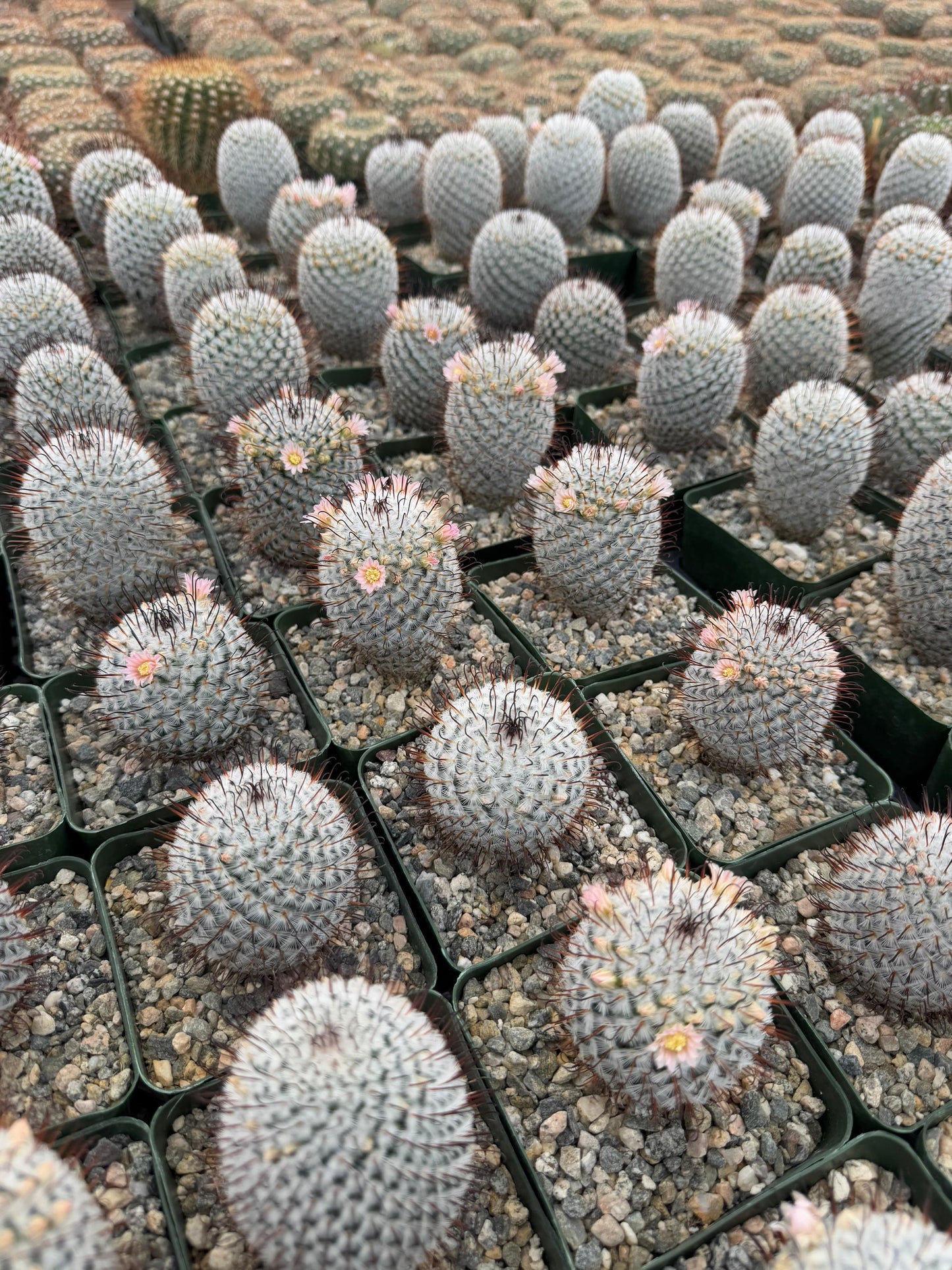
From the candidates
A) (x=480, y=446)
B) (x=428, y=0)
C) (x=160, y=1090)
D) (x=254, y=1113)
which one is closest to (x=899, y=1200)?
(x=254, y=1113)

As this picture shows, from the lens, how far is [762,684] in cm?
210

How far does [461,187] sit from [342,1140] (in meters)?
4.20

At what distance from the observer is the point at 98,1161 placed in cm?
159

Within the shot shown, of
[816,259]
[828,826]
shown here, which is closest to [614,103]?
[816,259]

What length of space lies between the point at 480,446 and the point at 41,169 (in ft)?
11.4

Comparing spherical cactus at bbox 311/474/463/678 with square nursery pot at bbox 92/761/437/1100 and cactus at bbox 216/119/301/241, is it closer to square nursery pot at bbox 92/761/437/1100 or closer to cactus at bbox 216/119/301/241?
square nursery pot at bbox 92/761/437/1100

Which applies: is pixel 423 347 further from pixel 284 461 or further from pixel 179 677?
pixel 179 677

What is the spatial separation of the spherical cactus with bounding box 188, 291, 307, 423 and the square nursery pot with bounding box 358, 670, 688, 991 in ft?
4.79

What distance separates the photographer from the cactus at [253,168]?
453 cm

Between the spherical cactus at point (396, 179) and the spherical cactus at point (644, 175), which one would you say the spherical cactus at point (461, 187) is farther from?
the spherical cactus at point (644, 175)

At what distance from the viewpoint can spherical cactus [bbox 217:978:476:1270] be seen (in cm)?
125

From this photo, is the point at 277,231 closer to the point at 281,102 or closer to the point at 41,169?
the point at 41,169

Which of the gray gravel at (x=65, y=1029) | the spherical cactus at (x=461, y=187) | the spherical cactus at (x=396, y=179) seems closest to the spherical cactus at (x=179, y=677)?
the gray gravel at (x=65, y=1029)

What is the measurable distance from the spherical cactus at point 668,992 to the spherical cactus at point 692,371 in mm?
1999
